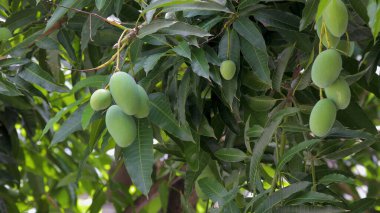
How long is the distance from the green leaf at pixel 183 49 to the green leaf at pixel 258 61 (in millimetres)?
113

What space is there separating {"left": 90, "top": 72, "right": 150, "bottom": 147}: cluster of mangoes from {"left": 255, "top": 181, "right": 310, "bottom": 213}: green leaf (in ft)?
0.66

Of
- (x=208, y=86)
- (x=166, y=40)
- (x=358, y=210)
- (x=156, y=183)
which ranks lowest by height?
(x=156, y=183)

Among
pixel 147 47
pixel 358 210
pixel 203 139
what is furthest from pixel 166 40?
pixel 358 210

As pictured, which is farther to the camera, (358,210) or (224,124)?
(224,124)

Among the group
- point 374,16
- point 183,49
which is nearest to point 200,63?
point 183,49

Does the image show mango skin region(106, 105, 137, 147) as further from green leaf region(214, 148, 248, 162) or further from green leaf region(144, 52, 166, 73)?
green leaf region(214, 148, 248, 162)

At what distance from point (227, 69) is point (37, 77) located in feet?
1.09

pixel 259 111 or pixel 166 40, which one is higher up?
pixel 166 40

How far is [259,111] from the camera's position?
42.9 inches

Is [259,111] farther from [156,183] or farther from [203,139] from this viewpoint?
[156,183]

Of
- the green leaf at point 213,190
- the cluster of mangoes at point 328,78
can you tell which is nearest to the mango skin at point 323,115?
the cluster of mangoes at point 328,78

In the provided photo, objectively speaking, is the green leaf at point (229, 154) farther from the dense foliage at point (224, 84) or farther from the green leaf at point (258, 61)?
the green leaf at point (258, 61)

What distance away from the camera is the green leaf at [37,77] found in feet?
3.66

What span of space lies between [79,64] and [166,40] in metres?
0.38
